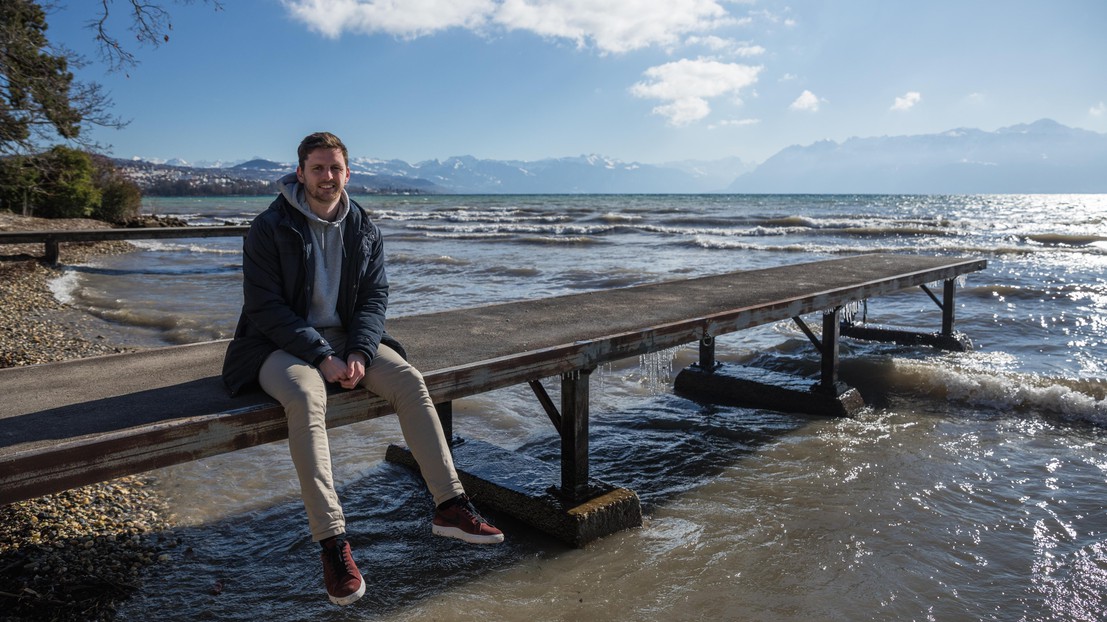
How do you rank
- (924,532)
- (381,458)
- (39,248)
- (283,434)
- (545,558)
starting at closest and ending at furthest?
(283,434) → (545,558) → (924,532) → (381,458) → (39,248)

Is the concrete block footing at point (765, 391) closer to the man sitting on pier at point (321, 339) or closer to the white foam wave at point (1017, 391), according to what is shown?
the white foam wave at point (1017, 391)

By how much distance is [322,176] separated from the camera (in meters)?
3.52


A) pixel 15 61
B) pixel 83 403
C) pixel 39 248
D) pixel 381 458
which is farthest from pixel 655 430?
pixel 39 248

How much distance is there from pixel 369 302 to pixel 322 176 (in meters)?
0.66

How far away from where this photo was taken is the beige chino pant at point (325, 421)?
9.93ft

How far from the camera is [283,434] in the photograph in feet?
10.5

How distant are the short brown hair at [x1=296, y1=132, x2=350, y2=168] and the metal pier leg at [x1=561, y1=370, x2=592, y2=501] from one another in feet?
6.18

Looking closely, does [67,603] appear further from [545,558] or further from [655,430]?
[655,430]

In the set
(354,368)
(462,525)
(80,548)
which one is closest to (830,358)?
(462,525)

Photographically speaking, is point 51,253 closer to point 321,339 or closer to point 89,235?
point 89,235

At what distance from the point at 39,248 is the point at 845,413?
67.2ft


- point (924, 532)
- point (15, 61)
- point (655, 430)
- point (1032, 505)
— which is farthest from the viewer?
point (15, 61)

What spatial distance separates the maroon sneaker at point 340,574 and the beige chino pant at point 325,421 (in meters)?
0.06

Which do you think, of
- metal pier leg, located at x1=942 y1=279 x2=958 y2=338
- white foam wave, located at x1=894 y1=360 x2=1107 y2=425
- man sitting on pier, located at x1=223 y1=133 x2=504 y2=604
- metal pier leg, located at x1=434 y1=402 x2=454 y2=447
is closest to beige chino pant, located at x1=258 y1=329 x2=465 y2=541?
man sitting on pier, located at x1=223 y1=133 x2=504 y2=604
